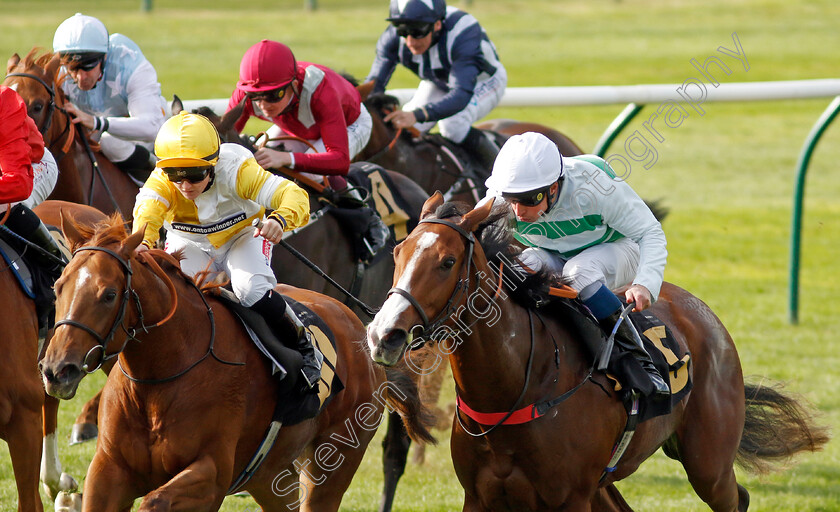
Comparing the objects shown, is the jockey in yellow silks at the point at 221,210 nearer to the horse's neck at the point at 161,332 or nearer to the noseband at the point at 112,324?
the horse's neck at the point at 161,332

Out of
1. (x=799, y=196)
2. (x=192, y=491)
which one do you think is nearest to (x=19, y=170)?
(x=192, y=491)

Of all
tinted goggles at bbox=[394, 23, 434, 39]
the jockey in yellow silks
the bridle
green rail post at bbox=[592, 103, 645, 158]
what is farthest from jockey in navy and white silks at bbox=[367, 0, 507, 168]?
the jockey in yellow silks

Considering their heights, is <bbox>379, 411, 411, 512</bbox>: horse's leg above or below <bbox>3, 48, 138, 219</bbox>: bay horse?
below

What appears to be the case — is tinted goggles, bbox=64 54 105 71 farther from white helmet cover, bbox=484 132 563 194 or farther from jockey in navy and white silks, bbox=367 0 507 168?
white helmet cover, bbox=484 132 563 194

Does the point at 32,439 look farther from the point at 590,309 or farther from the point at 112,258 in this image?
the point at 590,309

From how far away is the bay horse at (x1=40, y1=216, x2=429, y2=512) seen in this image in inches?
142

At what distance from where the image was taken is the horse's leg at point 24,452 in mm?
4777

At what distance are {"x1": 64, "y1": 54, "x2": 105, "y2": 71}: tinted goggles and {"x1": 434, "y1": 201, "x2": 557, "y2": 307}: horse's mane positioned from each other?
320 cm

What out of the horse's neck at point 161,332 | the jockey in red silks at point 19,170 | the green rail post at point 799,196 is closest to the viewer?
the horse's neck at point 161,332

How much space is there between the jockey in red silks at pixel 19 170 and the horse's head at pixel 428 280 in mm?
1843

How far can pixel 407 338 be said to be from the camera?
141 inches

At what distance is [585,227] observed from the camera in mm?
4582

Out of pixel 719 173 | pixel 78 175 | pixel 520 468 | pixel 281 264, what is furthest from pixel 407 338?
pixel 719 173

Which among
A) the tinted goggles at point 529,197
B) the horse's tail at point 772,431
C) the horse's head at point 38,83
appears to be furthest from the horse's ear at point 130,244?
the horse's tail at point 772,431
